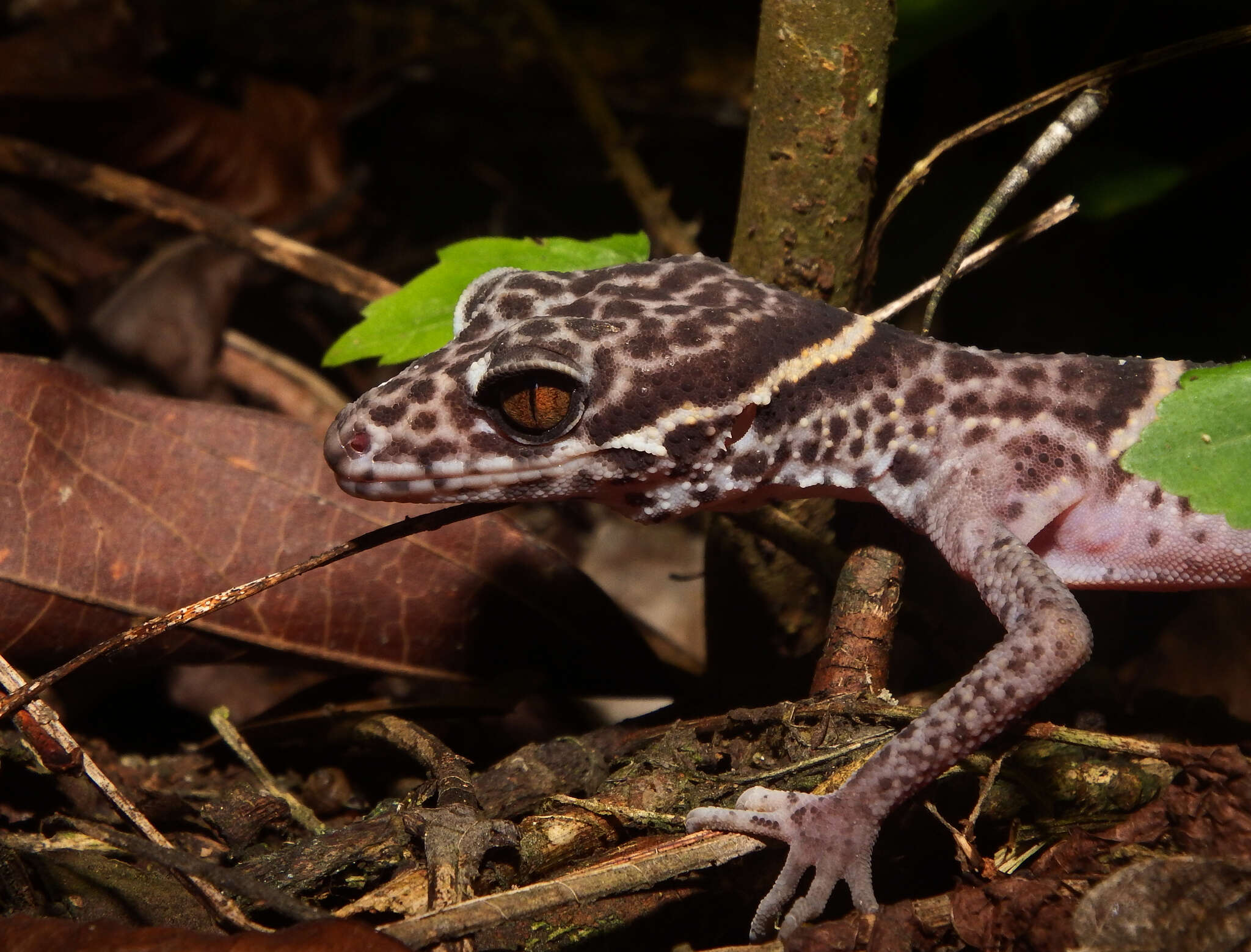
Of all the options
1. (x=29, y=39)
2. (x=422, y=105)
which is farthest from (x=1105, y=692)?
(x=29, y=39)

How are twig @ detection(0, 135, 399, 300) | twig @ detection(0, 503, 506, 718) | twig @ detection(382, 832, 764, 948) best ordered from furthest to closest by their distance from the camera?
1. twig @ detection(0, 135, 399, 300)
2. twig @ detection(0, 503, 506, 718)
3. twig @ detection(382, 832, 764, 948)

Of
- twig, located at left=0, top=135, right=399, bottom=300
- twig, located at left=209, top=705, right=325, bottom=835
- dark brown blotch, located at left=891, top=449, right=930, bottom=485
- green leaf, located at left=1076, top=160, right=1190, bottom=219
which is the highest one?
green leaf, located at left=1076, top=160, right=1190, bottom=219

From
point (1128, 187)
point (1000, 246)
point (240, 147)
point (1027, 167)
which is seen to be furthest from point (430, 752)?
point (240, 147)

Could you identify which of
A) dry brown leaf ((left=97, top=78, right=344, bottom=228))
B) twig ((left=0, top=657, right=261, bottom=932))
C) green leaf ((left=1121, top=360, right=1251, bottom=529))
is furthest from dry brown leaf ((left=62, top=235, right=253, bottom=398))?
green leaf ((left=1121, top=360, right=1251, bottom=529))

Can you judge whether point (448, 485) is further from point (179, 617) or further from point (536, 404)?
point (179, 617)

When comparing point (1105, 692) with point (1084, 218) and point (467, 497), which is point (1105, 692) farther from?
point (467, 497)

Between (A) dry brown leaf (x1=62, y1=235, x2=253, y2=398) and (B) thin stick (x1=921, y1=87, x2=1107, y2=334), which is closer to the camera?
(B) thin stick (x1=921, y1=87, x2=1107, y2=334)

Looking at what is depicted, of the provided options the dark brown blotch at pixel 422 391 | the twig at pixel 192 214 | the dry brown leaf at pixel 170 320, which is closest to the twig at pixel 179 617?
the dark brown blotch at pixel 422 391

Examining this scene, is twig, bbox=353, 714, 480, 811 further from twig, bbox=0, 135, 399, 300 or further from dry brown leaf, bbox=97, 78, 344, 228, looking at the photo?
dry brown leaf, bbox=97, 78, 344, 228
